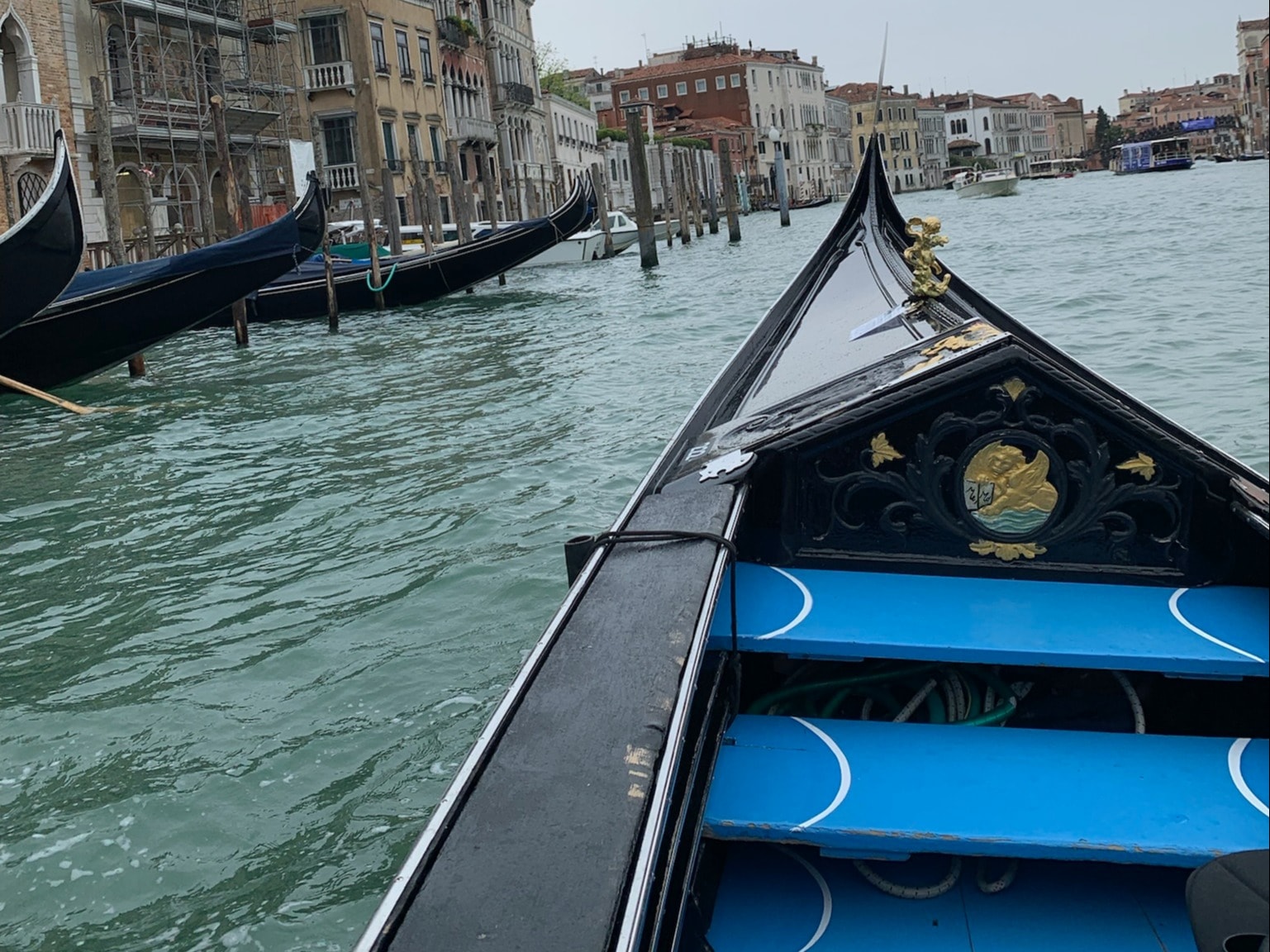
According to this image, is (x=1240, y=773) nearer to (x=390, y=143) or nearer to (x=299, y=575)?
(x=299, y=575)

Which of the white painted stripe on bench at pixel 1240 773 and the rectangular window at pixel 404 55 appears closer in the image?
the white painted stripe on bench at pixel 1240 773

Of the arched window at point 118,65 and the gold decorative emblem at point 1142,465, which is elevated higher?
the arched window at point 118,65

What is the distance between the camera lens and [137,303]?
20.1ft

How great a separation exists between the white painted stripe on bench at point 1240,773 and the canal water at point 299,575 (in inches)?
17.2

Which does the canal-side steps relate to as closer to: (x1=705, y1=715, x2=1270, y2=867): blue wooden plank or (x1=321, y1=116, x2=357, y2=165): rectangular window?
(x1=705, y1=715, x2=1270, y2=867): blue wooden plank

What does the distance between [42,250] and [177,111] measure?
25.7ft

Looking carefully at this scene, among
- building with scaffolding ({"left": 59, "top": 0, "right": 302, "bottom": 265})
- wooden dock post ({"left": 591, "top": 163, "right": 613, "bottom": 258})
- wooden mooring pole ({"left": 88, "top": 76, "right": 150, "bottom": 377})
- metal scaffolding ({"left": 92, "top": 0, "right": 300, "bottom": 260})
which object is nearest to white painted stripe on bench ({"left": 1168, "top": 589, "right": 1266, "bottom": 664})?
wooden mooring pole ({"left": 88, "top": 76, "right": 150, "bottom": 377})

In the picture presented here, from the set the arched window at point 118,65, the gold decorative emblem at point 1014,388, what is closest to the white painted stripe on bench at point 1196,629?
the gold decorative emblem at point 1014,388

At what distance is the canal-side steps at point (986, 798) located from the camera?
0.94m

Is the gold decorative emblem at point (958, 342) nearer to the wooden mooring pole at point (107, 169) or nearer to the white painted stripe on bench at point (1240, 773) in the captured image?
the white painted stripe on bench at point (1240, 773)

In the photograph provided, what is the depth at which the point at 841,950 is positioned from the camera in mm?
959

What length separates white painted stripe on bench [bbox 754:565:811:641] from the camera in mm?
1157

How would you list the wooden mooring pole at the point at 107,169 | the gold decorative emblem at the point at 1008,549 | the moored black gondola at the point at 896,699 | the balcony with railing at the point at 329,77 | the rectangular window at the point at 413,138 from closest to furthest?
the moored black gondola at the point at 896,699 < the gold decorative emblem at the point at 1008,549 < the wooden mooring pole at the point at 107,169 < the balcony with railing at the point at 329,77 < the rectangular window at the point at 413,138

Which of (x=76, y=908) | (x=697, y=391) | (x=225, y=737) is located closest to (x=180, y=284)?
(x=697, y=391)
